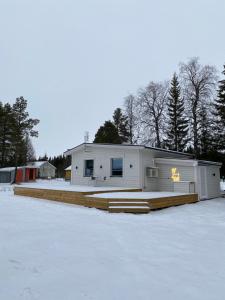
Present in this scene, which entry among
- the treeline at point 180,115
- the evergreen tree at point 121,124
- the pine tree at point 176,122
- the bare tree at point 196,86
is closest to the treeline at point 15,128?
the treeline at point 180,115

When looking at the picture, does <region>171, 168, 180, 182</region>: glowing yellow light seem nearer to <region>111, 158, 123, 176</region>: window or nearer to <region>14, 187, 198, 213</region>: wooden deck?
<region>14, 187, 198, 213</region>: wooden deck

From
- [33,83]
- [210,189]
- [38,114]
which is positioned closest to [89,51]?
[33,83]

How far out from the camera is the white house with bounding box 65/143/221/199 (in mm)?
13133

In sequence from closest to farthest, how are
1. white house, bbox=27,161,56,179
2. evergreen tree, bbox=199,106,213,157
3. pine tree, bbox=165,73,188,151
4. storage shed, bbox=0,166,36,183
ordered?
evergreen tree, bbox=199,106,213,157 → storage shed, bbox=0,166,36,183 → pine tree, bbox=165,73,188,151 → white house, bbox=27,161,56,179

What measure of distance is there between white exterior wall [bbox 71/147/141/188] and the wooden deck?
3022 millimetres

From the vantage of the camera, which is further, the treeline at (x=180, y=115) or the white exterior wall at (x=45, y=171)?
the white exterior wall at (x=45, y=171)

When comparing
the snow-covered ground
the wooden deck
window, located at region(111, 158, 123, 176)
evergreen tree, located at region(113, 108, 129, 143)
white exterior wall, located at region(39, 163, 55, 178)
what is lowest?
the snow-covered ground

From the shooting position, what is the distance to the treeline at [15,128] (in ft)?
91.1

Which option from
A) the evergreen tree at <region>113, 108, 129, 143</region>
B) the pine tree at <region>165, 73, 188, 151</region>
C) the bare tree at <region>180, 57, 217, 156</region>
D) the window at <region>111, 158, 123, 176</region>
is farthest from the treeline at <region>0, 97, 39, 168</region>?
the bare tree at <region>180, 57, 217, 156</region>

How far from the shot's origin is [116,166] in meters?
14.6

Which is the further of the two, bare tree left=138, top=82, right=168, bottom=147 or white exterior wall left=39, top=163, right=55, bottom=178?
white exterior wall left=39, top=163, right=55, bottom=178

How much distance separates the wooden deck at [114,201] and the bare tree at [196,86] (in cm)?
1212

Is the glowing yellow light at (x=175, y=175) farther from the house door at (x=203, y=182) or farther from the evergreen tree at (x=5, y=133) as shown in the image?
the evergreen tree at (x=5, y=133)

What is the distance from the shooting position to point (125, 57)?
30.8m
